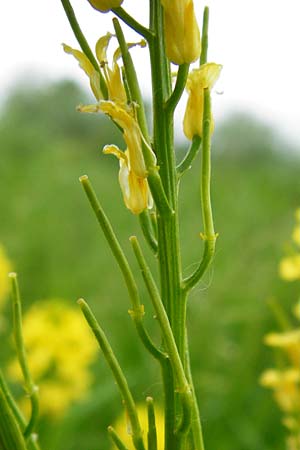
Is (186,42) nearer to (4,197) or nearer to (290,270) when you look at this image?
(290,270)

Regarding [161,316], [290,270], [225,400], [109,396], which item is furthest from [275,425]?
[161,316]

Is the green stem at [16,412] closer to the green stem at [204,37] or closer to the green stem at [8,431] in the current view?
the green stem at [8,431]

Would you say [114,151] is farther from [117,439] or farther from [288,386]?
[288,386]

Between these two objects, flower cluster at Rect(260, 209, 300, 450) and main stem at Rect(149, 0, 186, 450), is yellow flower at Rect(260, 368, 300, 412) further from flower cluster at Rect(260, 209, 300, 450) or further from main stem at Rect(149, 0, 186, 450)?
main stem at Rect(149, 0, 186, 450)

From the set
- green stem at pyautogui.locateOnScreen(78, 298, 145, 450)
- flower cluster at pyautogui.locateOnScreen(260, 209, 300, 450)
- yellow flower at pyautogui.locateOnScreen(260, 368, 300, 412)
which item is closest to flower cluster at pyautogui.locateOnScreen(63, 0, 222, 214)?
green stem at pyautogui.locateOnScreen(78, 298, 145, 450)

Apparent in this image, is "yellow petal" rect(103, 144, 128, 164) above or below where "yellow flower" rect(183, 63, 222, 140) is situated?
below
